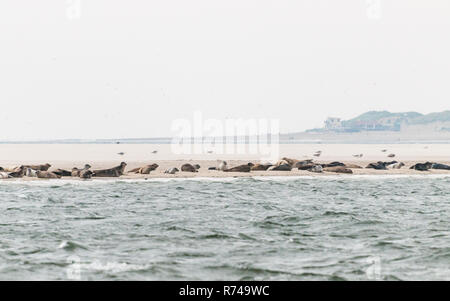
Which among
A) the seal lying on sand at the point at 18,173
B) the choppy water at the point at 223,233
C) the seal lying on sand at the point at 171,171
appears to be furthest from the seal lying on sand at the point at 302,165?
the seal lying on sand at the point at 18,173

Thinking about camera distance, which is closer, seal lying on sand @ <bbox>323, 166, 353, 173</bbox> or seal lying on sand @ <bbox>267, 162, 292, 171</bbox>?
seal lying on sand @ <bbox>267, 162, 292, 171</bbox>

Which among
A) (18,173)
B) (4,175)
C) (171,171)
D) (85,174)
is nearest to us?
(4,175)

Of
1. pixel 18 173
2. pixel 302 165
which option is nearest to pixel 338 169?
pixel 302 165

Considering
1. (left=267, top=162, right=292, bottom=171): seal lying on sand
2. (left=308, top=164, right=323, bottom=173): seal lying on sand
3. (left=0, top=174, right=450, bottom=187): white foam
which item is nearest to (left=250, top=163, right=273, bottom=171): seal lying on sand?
(left=267, top=162, right=292, bottom=171): seal lying on sand

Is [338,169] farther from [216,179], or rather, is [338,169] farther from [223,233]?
[223,233]

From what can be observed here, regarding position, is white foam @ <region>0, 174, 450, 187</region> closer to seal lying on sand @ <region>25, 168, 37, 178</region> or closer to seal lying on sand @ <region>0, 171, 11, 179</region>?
seal lying on sand @ <region>0, 171, 11, 179</region>

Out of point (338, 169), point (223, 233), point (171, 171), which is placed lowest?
point (223, 233)

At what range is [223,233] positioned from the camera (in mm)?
16297

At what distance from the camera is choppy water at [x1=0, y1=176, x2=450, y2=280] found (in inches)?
487

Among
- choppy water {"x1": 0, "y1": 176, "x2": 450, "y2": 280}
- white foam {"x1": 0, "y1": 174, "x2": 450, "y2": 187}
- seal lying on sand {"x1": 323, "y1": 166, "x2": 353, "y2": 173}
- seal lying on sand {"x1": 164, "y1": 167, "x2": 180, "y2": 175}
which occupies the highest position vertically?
seal lying on sand {"x1": 164, "y1": 167, "x2": 180, "y2": 175}

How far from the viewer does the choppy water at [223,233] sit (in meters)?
12.4

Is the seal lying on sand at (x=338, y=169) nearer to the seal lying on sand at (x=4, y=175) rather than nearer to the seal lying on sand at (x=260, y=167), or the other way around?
the seal lying on sand at (x=260, y=167)
